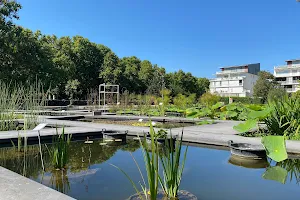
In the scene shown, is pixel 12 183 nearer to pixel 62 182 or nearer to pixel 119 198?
pixel 62 182

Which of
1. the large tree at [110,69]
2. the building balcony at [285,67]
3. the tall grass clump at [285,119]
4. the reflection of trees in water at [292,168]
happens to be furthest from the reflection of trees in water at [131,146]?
the building balcony at [285,67]

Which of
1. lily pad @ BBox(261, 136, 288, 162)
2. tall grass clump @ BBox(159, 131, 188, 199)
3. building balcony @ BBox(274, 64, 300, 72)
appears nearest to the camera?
tall grass clump @ BBox(159, 131, 188, 199)

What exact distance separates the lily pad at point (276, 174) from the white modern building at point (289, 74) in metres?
55.3

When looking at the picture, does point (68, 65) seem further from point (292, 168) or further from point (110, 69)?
point (292, 168)

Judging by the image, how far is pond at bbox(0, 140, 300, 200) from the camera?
328 centimetres

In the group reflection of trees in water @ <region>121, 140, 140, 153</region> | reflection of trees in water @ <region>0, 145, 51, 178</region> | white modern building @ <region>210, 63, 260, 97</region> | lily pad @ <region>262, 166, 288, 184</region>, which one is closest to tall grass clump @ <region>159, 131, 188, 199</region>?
lily pad @ <region>262, 166, 288, 184</region>

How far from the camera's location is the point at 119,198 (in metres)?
3.07

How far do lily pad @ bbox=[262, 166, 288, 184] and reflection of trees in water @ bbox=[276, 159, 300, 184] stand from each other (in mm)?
75

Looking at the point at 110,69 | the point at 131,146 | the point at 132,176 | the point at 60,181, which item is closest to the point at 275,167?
the point at 132,176

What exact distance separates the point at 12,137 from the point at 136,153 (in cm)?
255

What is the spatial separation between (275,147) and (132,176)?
85.7 inches

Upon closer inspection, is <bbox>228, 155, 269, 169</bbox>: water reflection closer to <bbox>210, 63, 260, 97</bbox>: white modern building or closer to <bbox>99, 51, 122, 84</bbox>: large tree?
<bbox>99, 51, 122, 84</bbox>: large tree

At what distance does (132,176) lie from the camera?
390 cm

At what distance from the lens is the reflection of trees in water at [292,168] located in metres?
4.05
